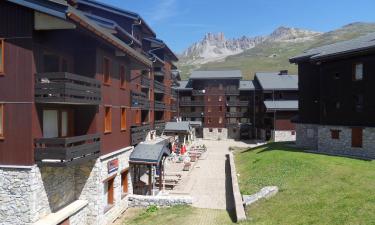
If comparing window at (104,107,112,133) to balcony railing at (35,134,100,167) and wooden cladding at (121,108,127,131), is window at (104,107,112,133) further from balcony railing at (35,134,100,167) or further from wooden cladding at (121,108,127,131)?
balcony railing at (35,134,100,167)

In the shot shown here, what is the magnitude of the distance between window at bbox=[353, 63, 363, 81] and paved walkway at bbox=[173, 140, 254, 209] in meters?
15.4

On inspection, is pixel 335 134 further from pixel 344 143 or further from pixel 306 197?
pixel 306 197

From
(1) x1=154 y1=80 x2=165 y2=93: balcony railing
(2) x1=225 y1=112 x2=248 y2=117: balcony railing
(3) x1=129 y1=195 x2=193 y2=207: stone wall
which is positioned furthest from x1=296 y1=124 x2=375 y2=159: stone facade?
(2) x1=225 y1=112 x2=248 y2=117: balcony railing

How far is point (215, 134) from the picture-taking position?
253ft

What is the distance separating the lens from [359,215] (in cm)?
1548

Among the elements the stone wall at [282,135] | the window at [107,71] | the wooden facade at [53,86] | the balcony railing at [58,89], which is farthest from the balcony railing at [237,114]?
the balcony railing at [58,89]

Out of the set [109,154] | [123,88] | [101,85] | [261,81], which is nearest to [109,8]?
[123,88]

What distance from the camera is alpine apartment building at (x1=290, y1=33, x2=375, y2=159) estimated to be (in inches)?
1173

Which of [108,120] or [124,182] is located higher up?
[108,120]

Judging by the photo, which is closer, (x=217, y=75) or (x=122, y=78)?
(x=122, y=78)

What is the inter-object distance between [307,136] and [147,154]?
23.6m

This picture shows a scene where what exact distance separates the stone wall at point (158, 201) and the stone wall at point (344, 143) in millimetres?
17289

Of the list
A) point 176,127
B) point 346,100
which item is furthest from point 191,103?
point 346,100

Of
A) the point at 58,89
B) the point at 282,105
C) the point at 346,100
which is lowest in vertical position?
the point at 58,89
